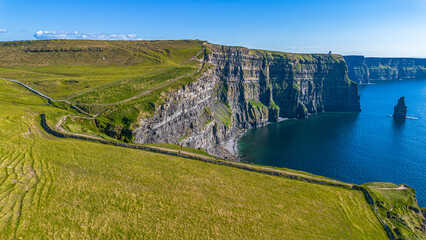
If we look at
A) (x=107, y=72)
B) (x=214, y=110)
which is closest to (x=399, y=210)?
(x=214, y=110)

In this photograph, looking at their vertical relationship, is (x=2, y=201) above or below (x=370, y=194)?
above

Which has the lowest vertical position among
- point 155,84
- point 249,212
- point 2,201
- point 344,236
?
point 344,236

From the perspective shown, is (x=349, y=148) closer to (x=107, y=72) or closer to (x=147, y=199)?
(x=147, y=199)

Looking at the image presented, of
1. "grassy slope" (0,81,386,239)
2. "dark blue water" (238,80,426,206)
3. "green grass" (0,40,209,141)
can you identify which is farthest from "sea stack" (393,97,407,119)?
"grassy slope" (0,81,386,239)

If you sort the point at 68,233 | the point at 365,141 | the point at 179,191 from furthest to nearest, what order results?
the point at 365,141 < the point at 179,191 < the point at 68,233

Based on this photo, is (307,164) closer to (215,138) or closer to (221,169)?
(215,138)

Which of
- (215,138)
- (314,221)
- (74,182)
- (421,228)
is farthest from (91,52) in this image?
(421,228)

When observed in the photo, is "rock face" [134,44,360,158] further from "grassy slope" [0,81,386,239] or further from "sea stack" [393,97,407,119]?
"sea stack" [393,97,407,119]
